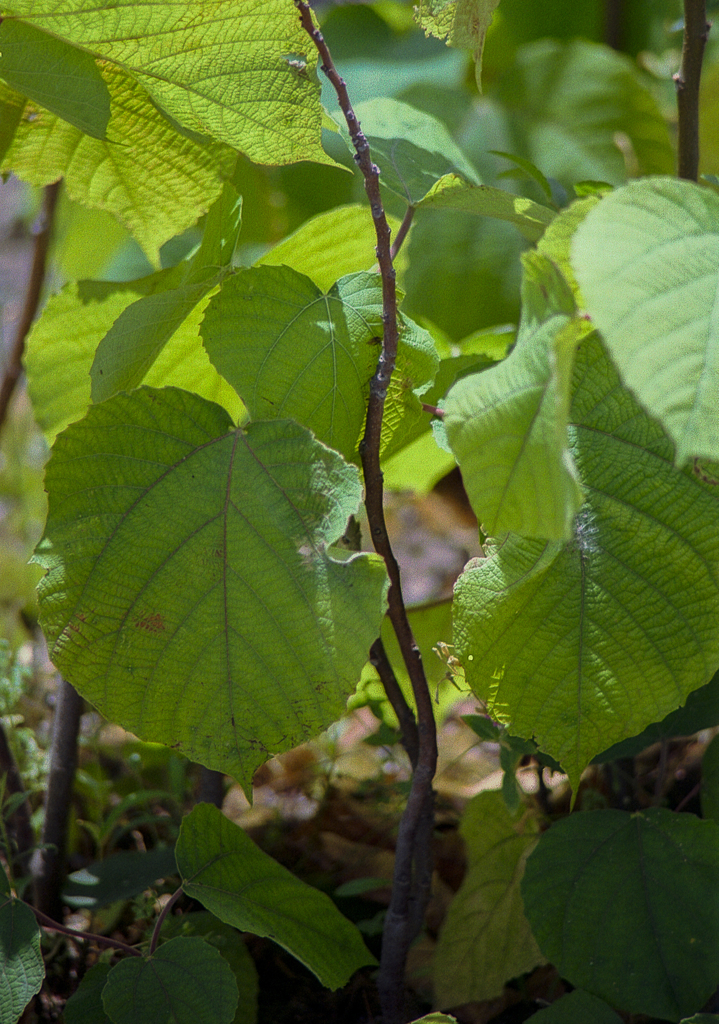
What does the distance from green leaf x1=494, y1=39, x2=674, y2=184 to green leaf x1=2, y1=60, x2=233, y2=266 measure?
1.06 metres

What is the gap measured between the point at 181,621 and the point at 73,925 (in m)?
0.63

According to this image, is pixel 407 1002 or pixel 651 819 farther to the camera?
pixel 407 1002

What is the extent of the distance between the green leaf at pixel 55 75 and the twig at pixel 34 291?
489 millimetres

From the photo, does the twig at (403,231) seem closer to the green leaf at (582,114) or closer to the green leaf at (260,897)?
the green leaf at (260,897)

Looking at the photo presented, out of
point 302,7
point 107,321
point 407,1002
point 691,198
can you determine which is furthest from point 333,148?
point 407,1002

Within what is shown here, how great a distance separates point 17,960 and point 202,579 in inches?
14.2

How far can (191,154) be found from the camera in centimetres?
77

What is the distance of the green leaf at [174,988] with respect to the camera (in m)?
0.66

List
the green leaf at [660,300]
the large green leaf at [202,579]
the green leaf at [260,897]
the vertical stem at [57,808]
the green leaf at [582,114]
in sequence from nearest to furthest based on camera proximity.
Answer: the green leaf at [660,300]
the large green leaf at [202,579]
the green leaf at [260,897]
the vertical stem at [57,808]
the green leaf at [582,114]

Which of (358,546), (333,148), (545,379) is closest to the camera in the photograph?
(545,379)

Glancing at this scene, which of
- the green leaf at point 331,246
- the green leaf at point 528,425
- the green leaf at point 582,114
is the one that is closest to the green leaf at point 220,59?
the green leaf at point 331,246

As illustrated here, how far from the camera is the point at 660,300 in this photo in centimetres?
44

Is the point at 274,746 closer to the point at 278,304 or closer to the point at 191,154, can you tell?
the point at 278,304

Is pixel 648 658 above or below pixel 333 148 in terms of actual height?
below
